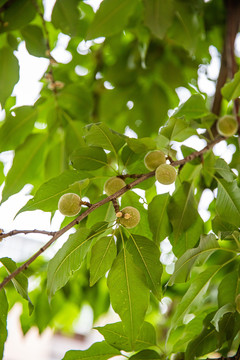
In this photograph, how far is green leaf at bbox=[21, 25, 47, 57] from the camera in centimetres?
110

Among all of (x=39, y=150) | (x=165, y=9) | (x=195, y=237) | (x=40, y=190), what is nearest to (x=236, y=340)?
(x=195, y=237)

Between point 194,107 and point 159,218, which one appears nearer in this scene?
point 159,218

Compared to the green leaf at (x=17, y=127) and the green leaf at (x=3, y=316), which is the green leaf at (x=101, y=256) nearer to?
the green leaf at (x=3, y=316)

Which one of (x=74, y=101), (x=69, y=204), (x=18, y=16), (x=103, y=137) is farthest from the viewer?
(x=74, y=101)

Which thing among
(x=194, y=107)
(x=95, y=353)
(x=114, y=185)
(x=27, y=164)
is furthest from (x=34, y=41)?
(x=95, y=353)

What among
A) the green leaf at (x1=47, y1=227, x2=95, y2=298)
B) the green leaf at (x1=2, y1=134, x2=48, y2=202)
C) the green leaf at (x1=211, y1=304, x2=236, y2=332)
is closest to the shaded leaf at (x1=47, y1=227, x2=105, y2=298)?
the green leaf at (x1=47, y1=227, x2=95, y2=298)

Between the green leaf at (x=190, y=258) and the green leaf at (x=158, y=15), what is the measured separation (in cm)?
55

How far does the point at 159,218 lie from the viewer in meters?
0.83

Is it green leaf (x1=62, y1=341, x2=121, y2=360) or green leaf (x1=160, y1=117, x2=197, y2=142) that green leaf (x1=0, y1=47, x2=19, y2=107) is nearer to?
green leaf (x1=160, y1=117, x2=197, y2=142)

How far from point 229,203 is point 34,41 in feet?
2.18

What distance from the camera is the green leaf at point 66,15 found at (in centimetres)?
104

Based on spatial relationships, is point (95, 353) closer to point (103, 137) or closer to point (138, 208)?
point (138, 208)

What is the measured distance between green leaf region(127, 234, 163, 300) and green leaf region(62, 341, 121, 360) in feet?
0.61

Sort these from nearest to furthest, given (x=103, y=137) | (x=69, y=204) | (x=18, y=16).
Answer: (x=69, y=204), (x=103, y=137), (x=18, y=16)
